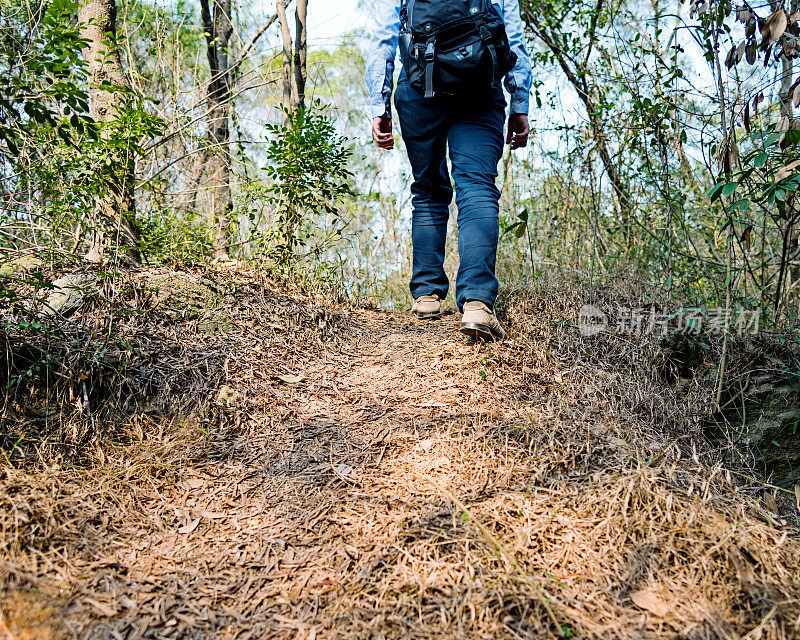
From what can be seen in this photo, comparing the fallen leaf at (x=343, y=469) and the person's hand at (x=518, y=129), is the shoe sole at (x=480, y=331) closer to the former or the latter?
the fallen leaf at (x=343, y=469)

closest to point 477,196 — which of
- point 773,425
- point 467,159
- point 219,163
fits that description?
point 467,159

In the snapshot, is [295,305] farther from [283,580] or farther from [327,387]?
[283,580]

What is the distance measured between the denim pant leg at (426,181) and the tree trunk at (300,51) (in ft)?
5.42

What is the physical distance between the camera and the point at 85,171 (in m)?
2.90

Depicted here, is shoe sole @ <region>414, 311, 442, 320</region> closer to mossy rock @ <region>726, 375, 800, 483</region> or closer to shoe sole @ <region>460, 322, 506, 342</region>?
shoe sole @ <region>460, 322, 506, 342</region>

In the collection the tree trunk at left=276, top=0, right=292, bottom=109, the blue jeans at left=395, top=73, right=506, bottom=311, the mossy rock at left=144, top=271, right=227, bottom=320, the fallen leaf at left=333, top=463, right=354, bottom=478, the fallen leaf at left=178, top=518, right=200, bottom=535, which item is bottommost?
the fallen leaf at left=178, top=518, right=200, bottom=535

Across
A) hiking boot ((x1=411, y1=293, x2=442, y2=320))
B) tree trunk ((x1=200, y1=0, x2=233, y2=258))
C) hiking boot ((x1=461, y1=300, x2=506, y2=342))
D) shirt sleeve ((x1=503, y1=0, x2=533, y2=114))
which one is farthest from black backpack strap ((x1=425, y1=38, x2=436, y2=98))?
tree trunk ((x1=200, y1=0, x2=233, y2=258))

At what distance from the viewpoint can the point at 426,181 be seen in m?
3.26

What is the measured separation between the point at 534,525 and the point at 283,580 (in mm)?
782

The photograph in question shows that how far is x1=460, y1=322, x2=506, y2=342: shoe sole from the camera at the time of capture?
104 inches

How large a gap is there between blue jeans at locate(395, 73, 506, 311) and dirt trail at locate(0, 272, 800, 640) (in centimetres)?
63

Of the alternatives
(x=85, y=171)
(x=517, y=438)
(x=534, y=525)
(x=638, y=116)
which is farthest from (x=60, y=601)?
(x=638, y=116)

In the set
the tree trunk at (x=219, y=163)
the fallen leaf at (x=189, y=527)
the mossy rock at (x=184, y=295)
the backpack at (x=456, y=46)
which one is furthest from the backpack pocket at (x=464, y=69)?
the fallen leaf at (x=189, y=527)

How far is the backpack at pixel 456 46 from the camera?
103 inches
